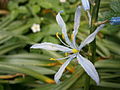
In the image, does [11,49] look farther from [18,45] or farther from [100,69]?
[100,69]

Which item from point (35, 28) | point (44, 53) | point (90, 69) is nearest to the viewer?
point (90, 69)

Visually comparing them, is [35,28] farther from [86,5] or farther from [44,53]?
[86,5]

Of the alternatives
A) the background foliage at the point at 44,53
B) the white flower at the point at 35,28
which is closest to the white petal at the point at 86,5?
the background foliage at the point at 44,53

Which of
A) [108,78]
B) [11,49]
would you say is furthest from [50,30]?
[108,78]

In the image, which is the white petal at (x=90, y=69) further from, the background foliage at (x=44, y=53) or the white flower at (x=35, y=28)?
the white flower at (x=35, y=28)

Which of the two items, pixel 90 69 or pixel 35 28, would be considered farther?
pixel 35 28

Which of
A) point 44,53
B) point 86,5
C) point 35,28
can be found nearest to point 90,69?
point 86,5

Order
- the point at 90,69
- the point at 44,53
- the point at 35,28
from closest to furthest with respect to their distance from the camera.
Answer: the point at 90,69 → the point at 44,53 → the point at 35,28

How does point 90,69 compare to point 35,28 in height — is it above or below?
above
